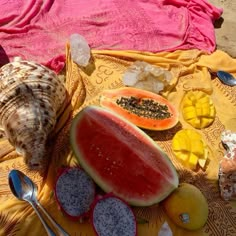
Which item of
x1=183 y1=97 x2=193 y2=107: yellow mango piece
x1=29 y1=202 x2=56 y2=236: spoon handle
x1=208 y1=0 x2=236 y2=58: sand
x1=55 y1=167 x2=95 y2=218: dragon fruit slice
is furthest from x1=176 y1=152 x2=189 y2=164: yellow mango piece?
x1=208 y1=0 x2=236 y2=58: sand

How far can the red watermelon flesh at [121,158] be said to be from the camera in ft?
6.75

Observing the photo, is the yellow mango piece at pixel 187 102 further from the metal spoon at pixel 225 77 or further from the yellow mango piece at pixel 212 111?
the metal spoon at pixel 225 77

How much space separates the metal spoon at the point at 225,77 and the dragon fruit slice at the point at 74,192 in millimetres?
1180

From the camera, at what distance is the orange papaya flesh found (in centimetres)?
236

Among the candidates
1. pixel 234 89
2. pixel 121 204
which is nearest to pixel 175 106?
pixel 234 89

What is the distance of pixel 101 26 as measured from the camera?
2.91 meters

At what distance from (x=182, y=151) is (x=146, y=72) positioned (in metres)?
0.55

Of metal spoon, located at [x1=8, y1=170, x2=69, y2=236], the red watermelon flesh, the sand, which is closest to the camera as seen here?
metal spoon, located at [x1=8, y1=170, x2=69, y2=236]

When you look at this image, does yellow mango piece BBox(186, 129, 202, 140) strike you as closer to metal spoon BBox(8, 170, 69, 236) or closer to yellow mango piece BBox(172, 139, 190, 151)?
yellow mango piece BBox(172, 139, 190, 151)

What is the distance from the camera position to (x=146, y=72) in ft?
8.32

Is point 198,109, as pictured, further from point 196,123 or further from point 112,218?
point 112,218

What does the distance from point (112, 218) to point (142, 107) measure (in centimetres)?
73

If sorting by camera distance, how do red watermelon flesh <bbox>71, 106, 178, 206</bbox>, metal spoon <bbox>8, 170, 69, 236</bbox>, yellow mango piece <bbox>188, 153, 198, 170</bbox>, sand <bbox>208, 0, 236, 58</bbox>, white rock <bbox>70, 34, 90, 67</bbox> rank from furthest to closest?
sand <bbox>208, 0, 236, 58</bbox>, white rock <bbox>70, 34, 90, 67</bbox>, yellow mango piece <bbox>188, 153, 198, 170</bbox>, red watermelon flesh <bbox>71, 106, 178, 206</bbox>, metal spoon <bbox>8, 170, 69, 236</bbox>

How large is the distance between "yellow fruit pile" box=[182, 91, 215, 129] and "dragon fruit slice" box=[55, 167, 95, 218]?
76 centimetres
